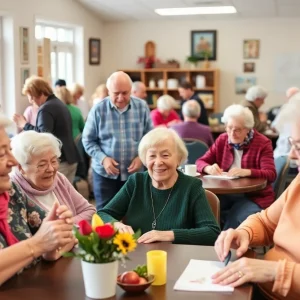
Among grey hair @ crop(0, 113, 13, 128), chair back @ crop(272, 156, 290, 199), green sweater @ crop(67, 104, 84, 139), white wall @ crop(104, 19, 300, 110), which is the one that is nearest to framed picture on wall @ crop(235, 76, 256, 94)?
white wall @ crop(104, 19, 300, 110)

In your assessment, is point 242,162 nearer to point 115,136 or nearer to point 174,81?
point 115,136

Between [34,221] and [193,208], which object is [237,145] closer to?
[193,208]

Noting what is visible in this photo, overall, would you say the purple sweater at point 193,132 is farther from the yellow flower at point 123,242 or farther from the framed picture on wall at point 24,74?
the yellow flower at point 123,242

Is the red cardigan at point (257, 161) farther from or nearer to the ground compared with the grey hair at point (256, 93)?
nearer to the ground

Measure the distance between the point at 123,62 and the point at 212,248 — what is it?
27.3 feet

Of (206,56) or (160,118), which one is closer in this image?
(160,118)

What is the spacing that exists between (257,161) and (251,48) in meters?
5.95

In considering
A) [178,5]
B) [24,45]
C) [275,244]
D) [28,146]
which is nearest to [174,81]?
[178,5]

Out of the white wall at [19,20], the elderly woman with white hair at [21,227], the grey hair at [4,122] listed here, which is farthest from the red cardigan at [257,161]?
the white wall at [19,20]

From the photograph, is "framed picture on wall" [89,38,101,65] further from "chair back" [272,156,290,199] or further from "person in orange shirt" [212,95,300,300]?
"person in orange shirt" [212,95,300,300]

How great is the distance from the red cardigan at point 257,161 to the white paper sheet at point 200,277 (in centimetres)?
210

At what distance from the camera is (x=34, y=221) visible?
2.13m

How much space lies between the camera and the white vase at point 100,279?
166 cm

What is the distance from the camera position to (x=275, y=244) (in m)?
2.13
